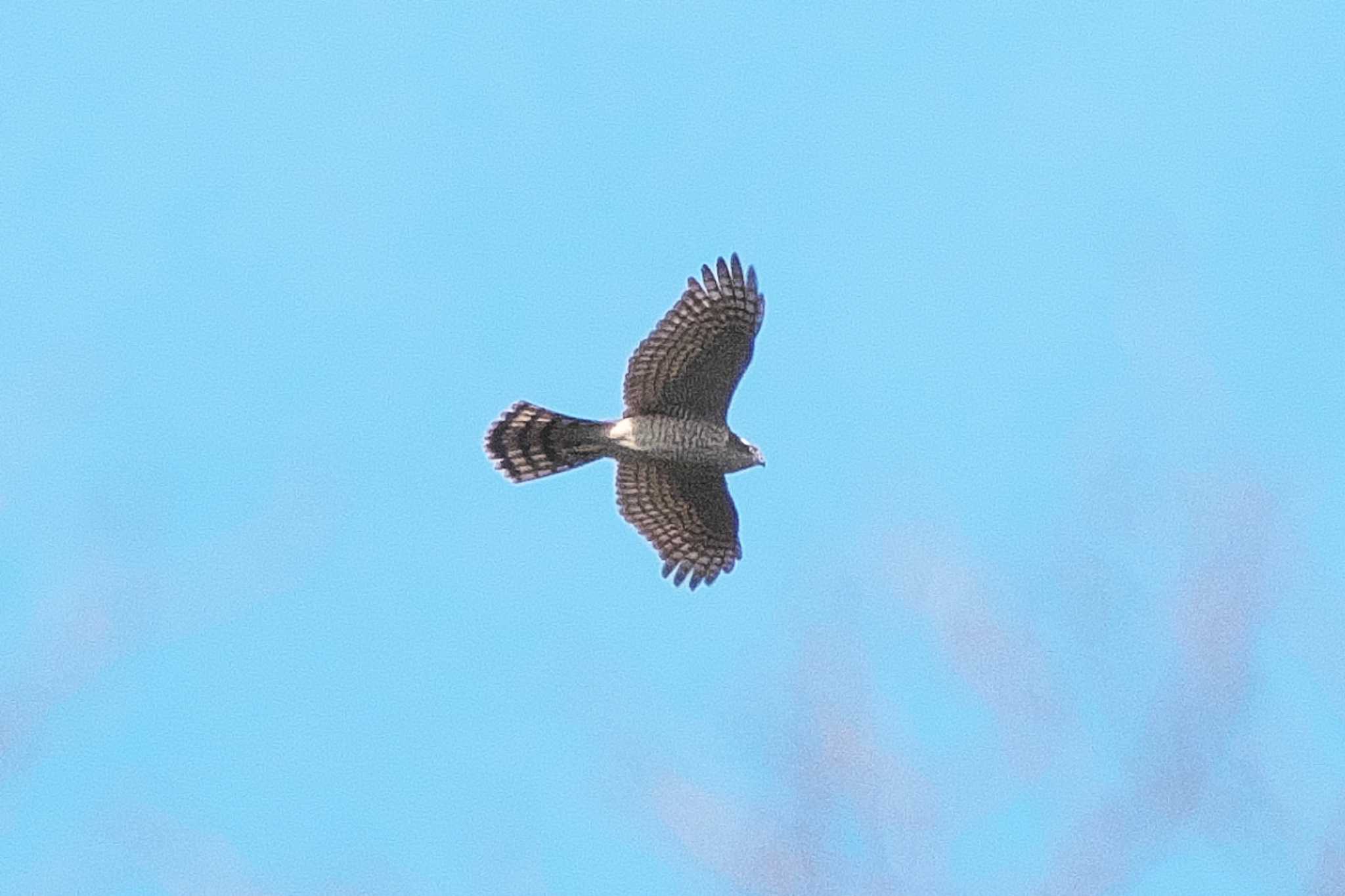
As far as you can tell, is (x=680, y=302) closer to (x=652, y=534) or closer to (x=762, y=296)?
(x=762, y=296)

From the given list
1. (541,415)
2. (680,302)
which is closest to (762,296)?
(680,302)

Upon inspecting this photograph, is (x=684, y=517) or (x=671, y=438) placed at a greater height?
(x=684, y=517)

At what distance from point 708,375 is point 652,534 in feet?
7.52

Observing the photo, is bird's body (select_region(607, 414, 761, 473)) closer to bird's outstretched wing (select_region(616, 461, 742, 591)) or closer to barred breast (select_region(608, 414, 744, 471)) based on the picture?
barred breast (select_region(608, 414, 744, 471))

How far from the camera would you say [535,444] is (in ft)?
83.8

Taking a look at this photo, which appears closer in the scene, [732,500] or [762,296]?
[762,296]

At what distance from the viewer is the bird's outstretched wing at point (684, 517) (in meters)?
26.1

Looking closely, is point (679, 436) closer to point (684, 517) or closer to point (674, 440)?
point (674, 440)

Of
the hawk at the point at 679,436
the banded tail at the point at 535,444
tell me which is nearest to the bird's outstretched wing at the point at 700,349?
the hawk at the point at 679,436

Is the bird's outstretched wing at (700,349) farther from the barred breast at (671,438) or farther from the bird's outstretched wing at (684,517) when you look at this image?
the bird's outstretched wing at (684,517)

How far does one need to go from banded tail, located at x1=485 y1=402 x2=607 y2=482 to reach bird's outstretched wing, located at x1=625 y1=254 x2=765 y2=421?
0.66 meters

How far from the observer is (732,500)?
26250 millimetres

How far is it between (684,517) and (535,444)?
5.67ft

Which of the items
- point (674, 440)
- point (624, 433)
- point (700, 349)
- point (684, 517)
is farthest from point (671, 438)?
point (684, 517)
